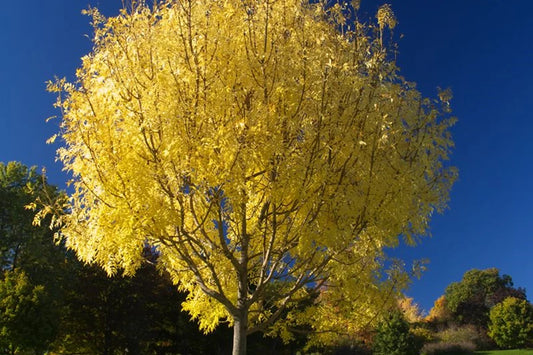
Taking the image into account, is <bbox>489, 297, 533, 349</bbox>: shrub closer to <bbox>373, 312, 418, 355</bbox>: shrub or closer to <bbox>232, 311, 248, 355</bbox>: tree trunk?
<bbox>373, 312, 418, 355</bbox>: shrub

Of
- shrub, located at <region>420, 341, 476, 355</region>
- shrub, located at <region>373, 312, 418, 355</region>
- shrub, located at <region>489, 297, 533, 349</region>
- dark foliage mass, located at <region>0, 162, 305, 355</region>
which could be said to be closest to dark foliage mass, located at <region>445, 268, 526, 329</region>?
shrub, located at <region>489, 297, 533, 349</region>

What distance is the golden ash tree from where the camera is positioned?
5566 mm

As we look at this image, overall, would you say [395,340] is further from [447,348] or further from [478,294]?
[478,294]

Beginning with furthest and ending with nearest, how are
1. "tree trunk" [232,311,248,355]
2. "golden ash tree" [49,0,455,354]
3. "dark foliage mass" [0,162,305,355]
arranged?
"dark foliage mass" [0,162,305,355] → "tree trunk" [232,311,248,355] → "golden ash tree" [49,0,455,354]

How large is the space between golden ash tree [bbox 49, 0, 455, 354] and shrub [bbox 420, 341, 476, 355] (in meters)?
30.4

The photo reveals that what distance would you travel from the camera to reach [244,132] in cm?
564

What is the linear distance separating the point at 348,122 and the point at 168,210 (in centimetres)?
278

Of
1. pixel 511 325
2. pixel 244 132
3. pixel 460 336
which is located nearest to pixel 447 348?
pixel 460 336

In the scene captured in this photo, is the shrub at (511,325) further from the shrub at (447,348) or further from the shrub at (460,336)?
the shrub at (447,348)

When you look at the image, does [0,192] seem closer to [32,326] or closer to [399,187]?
[32,326]

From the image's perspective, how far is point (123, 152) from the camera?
5.88 metres

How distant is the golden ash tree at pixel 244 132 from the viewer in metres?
5.57

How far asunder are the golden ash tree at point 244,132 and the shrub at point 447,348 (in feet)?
99.9

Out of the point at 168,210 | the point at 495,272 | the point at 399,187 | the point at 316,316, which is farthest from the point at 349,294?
the point at 495,272
